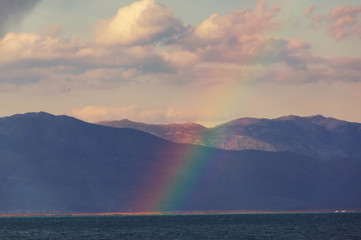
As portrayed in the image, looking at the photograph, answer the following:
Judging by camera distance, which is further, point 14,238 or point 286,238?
point 14,238

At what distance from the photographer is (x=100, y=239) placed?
154500mm

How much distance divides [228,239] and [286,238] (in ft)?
42.0

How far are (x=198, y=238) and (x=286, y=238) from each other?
66.4ft

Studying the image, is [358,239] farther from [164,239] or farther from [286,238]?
[164,239]

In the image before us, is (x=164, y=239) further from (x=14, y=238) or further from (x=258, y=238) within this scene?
(x=14, y=238)

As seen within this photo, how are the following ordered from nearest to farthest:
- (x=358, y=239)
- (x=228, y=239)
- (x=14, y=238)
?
1. (x=358, y=239)
2. (x=228, y=239)
3. (x=14, y=238)

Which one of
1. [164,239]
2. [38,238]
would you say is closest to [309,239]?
[164,239]

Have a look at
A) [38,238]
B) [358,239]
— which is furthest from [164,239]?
[358,239]

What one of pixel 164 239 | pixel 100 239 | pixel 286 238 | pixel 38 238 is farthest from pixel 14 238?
pixel 286 238

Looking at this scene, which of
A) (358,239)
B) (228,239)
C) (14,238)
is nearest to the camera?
(358,239)

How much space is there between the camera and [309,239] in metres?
142

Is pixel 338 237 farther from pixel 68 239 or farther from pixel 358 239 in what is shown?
pixel 68 239

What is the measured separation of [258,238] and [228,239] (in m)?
7.13

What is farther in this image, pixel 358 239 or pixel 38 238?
pixel 38 238
